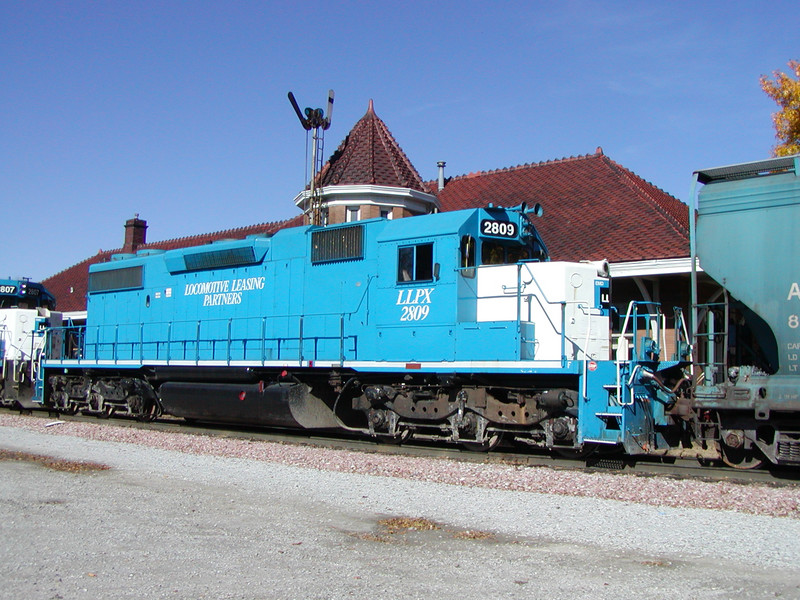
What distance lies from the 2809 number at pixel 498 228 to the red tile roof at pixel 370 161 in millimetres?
10827

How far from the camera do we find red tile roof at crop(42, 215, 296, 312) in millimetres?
30131

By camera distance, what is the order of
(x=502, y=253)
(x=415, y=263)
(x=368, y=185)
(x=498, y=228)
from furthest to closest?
(x=368, y=185) < (x=415, y=263) < (x=502, y=253) < (x=498, y=228)

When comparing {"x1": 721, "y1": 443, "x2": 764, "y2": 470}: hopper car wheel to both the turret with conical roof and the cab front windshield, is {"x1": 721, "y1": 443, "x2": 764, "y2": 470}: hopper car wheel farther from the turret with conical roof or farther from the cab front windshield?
the turret with conical roof

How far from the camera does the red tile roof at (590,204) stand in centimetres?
1653

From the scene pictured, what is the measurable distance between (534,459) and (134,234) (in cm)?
2953

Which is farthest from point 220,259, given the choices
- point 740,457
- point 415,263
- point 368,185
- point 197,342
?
point 740,457

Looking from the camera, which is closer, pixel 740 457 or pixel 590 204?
pixel 740 457

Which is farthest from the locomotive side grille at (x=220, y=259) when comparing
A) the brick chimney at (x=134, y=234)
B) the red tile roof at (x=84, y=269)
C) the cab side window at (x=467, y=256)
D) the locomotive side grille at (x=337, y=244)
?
the brick chimney at (x=134, y=234)

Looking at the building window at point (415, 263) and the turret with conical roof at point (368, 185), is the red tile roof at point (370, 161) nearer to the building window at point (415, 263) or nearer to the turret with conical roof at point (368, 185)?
the turret with conical roof at point (368, 185)

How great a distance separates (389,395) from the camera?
12.3 metres

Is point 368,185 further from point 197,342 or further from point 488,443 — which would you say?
point 488,443

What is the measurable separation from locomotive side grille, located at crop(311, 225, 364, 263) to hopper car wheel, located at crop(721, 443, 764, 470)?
6185mm

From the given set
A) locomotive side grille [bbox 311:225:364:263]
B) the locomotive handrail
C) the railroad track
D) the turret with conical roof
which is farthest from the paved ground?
the turret with conical roof

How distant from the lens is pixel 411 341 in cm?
1191
